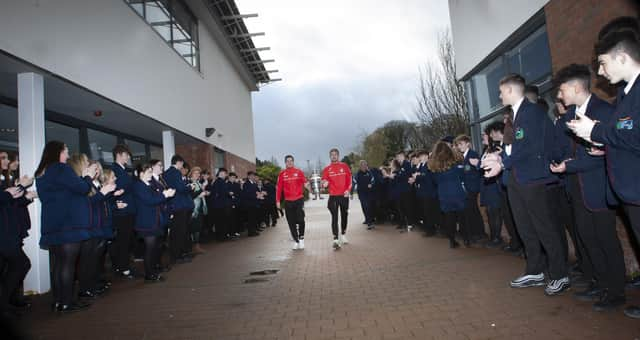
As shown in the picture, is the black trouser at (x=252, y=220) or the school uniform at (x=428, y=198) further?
the black trouser at (x=252, y=220)

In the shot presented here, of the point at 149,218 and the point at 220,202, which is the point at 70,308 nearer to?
the point at 149,218

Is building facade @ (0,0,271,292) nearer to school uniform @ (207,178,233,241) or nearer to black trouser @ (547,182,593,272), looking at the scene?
school uniform @ (207,178,233,241)

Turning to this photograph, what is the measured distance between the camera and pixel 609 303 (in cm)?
315

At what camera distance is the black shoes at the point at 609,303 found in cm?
313

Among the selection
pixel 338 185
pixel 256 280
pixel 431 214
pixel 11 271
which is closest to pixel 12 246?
pixel 11 271

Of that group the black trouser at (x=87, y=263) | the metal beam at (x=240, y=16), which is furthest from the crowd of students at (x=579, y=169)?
the metal beam at (x=240, y=16)

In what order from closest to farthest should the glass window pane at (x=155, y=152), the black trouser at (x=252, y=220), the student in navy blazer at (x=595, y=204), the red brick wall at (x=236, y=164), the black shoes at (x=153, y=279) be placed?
1. the student in navy blazer at (x=595, y=204)
2. the black shoes at (x=153, y=279)
3. the black trouser at (x=252, y=220)
4. the glass window pane at (x=155, y=152)
5. the red brick wall at (x=236, y=164)

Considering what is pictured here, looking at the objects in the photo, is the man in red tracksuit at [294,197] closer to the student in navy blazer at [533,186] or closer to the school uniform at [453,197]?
the school uniform at [453,197]

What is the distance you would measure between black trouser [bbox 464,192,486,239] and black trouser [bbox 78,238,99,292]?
6073mm

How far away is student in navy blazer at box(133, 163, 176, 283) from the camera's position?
A: 5.70 m

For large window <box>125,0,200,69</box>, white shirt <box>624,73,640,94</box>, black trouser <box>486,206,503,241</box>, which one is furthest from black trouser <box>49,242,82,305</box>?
large window <box>125,0,200,69</box>

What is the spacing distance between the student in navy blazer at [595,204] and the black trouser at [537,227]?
27 cm

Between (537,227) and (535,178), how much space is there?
50cm

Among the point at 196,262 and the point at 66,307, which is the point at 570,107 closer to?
the point at 66,307
